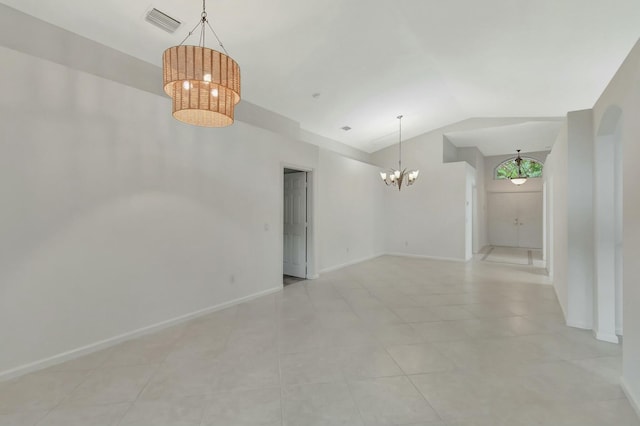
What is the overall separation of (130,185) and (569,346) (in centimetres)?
502

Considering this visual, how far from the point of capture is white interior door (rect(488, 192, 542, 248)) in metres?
10.7

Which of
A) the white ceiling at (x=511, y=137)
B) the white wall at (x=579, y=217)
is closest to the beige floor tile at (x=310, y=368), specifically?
the white wall at (x=579, y=217)

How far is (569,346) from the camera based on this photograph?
2.95m

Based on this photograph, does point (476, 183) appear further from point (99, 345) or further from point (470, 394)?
point (99, 345)

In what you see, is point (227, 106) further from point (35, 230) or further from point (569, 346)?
point (569, 346)

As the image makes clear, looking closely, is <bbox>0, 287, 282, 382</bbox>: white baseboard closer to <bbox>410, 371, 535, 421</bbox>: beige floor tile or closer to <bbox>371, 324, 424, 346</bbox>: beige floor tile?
<bbox>371, 324, 424, 346</bbox>: beige floor tile

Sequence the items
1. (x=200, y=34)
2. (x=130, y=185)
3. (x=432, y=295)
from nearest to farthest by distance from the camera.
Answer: (x=130, y=185) → (x=200, y=34) → (x=432, y=295)

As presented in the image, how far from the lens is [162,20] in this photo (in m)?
3.12

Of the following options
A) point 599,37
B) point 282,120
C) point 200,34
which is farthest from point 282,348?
point 599,37

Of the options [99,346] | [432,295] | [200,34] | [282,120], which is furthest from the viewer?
[282,120]

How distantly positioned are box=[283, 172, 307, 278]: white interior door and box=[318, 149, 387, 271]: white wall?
555 mm

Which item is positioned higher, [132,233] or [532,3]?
[532,3]

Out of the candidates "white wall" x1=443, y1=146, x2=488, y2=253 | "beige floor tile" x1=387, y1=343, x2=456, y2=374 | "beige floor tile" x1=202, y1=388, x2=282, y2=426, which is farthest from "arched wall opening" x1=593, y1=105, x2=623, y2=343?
"white wall" x1=443, y1=146, x2=488, y2=253

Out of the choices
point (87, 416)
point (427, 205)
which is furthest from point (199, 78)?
point (427, 205)
